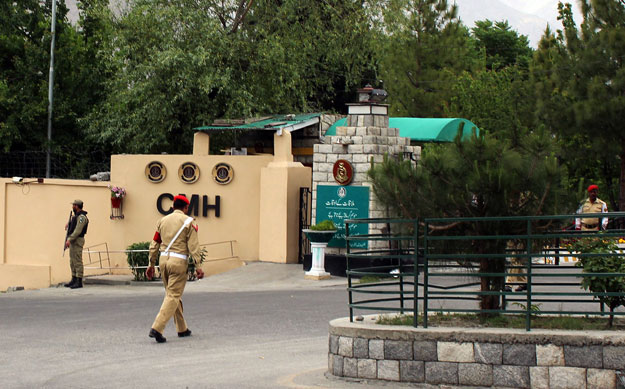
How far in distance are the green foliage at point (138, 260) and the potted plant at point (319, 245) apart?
13.4ft

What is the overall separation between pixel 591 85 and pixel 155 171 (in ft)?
41.3

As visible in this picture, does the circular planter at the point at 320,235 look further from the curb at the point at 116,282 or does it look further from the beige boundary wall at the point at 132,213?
the curb at the point at 116,282

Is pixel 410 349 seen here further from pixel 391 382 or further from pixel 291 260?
pixel 291 260

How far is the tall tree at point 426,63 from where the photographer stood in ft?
127

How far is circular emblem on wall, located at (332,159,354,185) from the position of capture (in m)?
19.9

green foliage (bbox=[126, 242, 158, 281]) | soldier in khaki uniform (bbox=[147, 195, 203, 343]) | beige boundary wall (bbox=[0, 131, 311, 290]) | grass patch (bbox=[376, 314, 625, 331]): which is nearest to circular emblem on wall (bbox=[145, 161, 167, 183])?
beige boundary wall (bbox=[0, 131, 311, 290])

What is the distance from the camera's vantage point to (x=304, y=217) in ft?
70.6

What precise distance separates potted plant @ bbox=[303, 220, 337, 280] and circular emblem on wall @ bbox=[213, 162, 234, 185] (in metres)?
3.58

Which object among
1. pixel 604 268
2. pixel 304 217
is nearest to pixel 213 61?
pixel 304 217

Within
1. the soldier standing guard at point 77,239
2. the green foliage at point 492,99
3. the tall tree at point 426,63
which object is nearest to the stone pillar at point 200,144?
the soldier standing guard at point 77,239

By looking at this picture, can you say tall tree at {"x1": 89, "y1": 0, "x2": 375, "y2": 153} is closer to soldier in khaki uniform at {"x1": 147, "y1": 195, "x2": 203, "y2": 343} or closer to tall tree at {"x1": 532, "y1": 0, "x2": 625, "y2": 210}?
tall tree at {"x1": 532, "y1": 0, "x2": 625, "y2": 210}

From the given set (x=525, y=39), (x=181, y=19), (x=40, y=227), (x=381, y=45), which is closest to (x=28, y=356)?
(x=40, y=227)

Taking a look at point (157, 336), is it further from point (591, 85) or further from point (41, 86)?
point (41, 86)

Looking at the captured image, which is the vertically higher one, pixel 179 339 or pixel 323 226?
pixel 323 226
